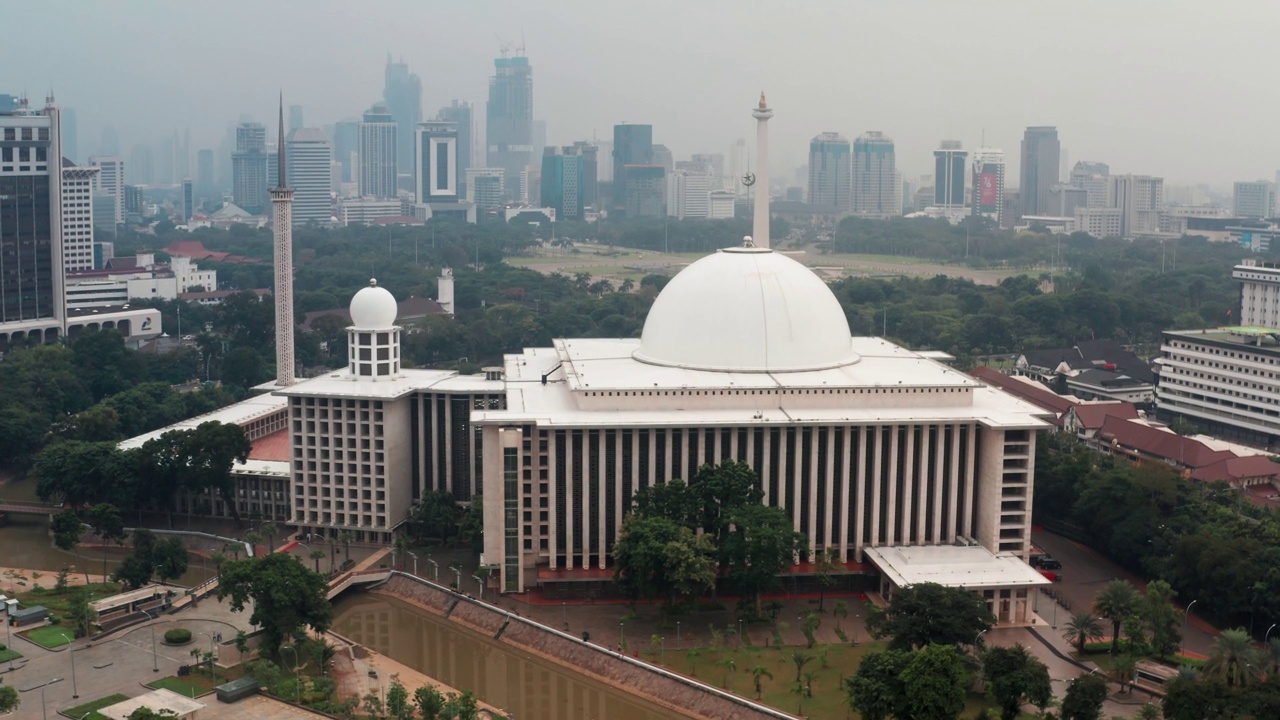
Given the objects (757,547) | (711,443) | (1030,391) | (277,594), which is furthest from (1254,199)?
(277,594)

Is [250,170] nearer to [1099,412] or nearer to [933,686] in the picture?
[1099,412]

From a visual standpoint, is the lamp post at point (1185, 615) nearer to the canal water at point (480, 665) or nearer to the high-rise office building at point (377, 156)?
the canal water at point (480, 665)

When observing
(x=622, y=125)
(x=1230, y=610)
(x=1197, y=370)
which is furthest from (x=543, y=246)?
(x=1230, y=610)

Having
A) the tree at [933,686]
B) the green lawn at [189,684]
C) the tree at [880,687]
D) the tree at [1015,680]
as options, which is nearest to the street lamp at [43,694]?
the green lawn at [189,684]

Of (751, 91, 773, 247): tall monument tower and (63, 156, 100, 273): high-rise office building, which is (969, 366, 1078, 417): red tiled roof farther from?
(63, 156, 100, 273): high-rise office building

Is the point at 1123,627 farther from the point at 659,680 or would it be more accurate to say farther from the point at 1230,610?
the point at 659,680
